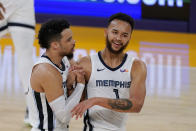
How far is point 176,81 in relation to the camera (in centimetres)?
761

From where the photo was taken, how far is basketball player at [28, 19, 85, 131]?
3354mm

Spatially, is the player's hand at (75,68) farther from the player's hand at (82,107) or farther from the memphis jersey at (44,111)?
the player's hand at (82,107)

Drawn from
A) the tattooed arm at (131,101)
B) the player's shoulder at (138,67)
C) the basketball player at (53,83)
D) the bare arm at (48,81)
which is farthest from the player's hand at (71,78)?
the player's shoulder at (138,67)

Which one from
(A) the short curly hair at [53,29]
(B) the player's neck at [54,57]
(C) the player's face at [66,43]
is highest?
(A) the short curly hair at [53,29]

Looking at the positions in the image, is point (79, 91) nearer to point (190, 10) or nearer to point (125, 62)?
point (125, 62)

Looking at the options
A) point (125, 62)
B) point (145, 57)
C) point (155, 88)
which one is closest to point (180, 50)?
point (145, 57)

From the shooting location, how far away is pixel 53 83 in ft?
11.0

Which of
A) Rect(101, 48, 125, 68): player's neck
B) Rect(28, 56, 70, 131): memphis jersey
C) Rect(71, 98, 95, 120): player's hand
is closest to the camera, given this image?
Rect(71, 98, 95, 120): player's hand

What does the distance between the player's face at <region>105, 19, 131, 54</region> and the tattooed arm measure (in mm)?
194

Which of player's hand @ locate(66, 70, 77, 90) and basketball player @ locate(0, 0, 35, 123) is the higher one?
basketball player @ locate(0, 0, 35, 123)

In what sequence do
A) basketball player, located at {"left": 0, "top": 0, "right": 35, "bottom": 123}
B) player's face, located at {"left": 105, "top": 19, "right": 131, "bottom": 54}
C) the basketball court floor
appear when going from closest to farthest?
player's face, located at {"left": 105, "top": 19, "right": 131, "bottom": 54}, basketball player, located at {"left": 0, "top": 0, "right": 35, "bottom": 123}, the basketball court floor

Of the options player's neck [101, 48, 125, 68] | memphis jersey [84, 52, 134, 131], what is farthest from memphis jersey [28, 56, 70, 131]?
player's neck [101, 48, 125, 68]

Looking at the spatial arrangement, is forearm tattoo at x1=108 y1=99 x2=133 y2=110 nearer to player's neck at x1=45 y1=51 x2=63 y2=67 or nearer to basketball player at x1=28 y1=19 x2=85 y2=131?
basketball player at x1=28 y1=19 x2=85 y2=131

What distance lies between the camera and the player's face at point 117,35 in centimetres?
359
